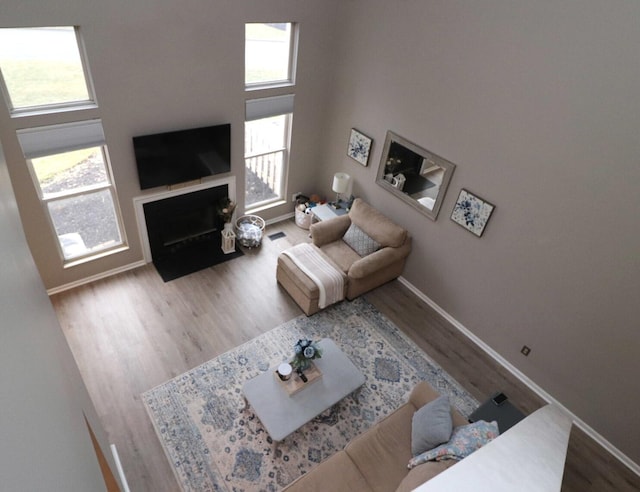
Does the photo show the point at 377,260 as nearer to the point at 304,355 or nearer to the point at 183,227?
the point at 304,355

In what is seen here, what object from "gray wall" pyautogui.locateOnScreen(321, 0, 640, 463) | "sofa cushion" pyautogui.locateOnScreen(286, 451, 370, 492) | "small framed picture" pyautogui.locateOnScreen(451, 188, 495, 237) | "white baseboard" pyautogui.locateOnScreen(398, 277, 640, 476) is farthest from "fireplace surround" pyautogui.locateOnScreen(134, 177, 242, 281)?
"sofa cushion" pyautogui.locateOnScreen(286, 451, 370, 492)

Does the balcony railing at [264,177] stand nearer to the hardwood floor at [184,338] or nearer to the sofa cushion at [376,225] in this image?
the hardwood floor at [184,338]

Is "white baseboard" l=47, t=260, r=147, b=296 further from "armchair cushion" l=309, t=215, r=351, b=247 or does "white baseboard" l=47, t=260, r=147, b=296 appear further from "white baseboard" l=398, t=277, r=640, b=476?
"white baseboard" l=398, t=277, r=640, b=476

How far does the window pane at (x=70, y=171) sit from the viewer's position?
14.1ft

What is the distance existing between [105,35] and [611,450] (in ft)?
21.2

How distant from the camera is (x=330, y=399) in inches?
151

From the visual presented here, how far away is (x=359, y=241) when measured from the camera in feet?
18.1

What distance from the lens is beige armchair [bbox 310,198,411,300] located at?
5.13 meters

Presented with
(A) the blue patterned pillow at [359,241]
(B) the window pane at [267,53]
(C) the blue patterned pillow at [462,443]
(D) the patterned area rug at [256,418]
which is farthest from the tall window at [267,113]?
(C) the blue patterned pillow at [462,443]

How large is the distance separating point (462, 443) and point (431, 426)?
288 mm

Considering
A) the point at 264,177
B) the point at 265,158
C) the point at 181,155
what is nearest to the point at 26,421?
the point at 181,155

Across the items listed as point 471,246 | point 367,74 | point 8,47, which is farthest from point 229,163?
point 471,246

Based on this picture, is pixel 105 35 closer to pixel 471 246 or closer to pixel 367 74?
pixel 367 74

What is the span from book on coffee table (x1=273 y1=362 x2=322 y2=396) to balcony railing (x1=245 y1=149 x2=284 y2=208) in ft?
10.6
